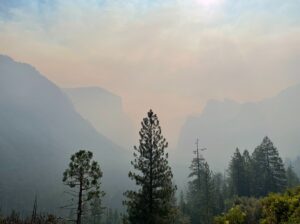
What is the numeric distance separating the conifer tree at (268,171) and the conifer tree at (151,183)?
35361 millimetres

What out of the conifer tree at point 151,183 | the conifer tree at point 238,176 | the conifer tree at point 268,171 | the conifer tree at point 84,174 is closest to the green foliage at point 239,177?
the conifer tree at point 238,176

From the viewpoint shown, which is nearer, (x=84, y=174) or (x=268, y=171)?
(x=84, y=174)

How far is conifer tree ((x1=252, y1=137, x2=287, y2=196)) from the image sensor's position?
61531 mm

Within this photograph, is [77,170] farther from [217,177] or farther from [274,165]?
[217,177]

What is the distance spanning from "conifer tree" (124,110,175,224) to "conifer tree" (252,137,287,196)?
116ft

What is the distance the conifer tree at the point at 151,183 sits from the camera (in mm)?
30812

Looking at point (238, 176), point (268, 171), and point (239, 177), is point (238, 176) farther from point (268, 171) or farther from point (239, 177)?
point (268, 171)

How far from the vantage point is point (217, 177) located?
9794cm

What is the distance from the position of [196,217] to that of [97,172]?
44.5m

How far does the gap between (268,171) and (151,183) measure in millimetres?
37353

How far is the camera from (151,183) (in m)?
31.9

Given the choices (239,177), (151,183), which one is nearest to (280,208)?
(151,183)

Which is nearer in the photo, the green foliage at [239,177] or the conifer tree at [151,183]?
the conifer tree at [151,183]

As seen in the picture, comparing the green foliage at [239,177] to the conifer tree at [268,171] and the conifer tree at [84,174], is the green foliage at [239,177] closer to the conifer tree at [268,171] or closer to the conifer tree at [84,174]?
the conifer tree at [268,171]
